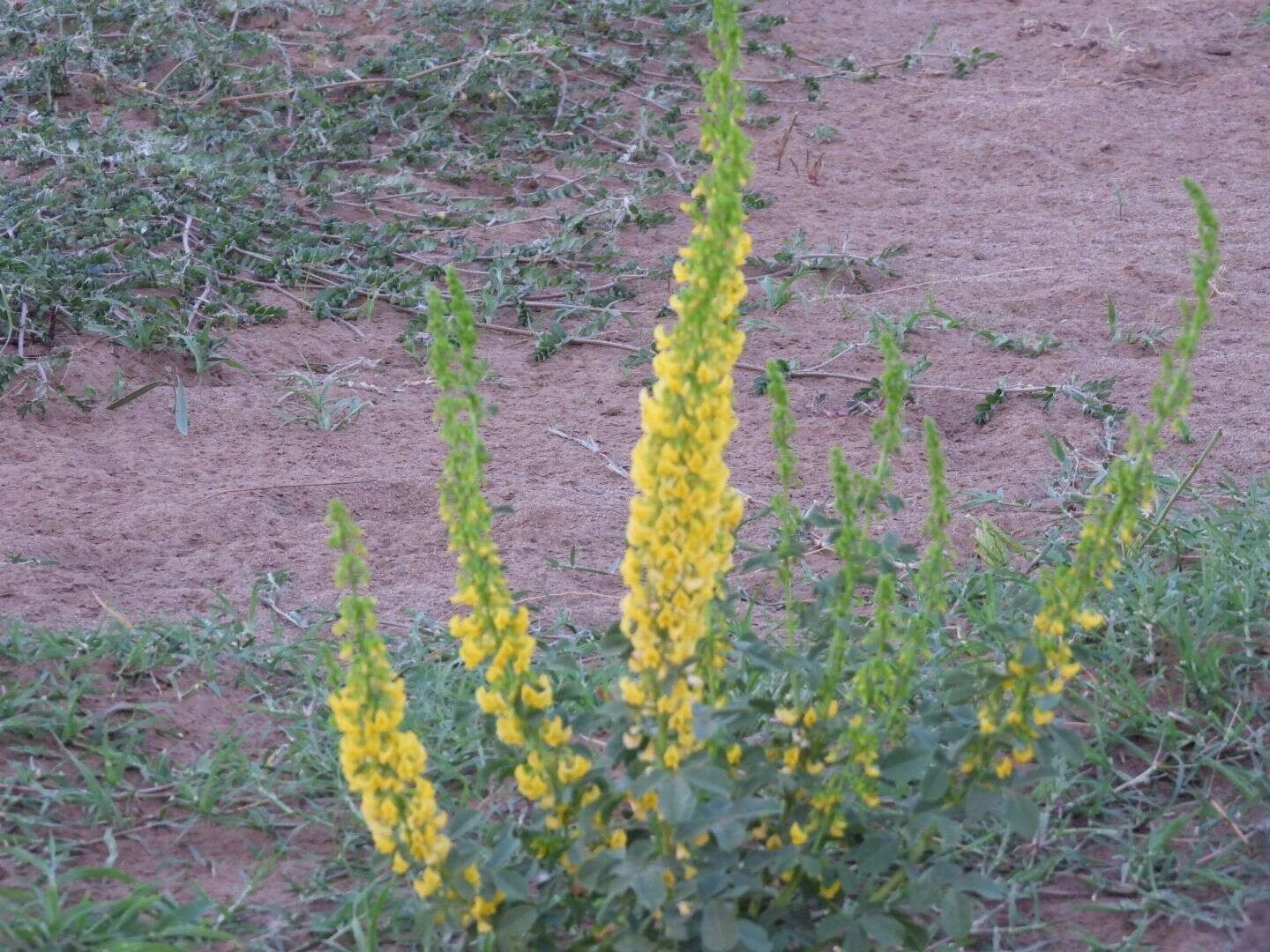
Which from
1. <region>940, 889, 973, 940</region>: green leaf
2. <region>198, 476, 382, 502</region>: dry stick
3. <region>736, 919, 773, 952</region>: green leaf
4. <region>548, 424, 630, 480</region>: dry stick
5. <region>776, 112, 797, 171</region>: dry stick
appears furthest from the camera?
<region>776, 112, 797, 171</region>: dry stick

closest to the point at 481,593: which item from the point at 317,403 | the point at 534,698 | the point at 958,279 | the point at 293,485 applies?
the point at 534,698

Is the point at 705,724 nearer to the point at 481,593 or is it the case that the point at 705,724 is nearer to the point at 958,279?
the point at 481,593

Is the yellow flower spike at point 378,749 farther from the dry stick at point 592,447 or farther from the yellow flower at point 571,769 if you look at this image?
the dry stick at point 592,447

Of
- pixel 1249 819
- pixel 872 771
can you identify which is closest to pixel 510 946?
pixel 872 771

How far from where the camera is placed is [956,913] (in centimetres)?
183

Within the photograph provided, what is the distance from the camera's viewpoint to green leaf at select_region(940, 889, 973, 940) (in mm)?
1818

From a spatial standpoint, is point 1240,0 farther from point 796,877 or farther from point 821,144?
point 796,877

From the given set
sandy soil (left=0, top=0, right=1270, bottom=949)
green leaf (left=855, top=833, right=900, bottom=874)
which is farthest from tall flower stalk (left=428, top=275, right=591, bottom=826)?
sandy soil (left=0, top=0, right=1270, bottom=949)

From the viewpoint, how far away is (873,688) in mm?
2000

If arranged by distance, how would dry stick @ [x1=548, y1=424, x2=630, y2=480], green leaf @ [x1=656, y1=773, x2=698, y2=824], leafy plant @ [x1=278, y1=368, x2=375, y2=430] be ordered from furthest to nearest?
leafy plant @ [x1=278, y1=368, x2=375, y2=430]
dry stick @ [x1=548, y1=424, x2=630, y2=480]
green leaf @ [x1=656, y1=773, x2=698, y2=824]

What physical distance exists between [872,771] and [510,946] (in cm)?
52

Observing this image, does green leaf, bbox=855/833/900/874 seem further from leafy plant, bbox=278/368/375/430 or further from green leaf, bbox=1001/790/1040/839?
leafy plant, bbox=278/368/375/430

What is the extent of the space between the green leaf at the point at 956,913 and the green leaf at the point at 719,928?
11.7 inches

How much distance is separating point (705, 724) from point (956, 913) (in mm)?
475
